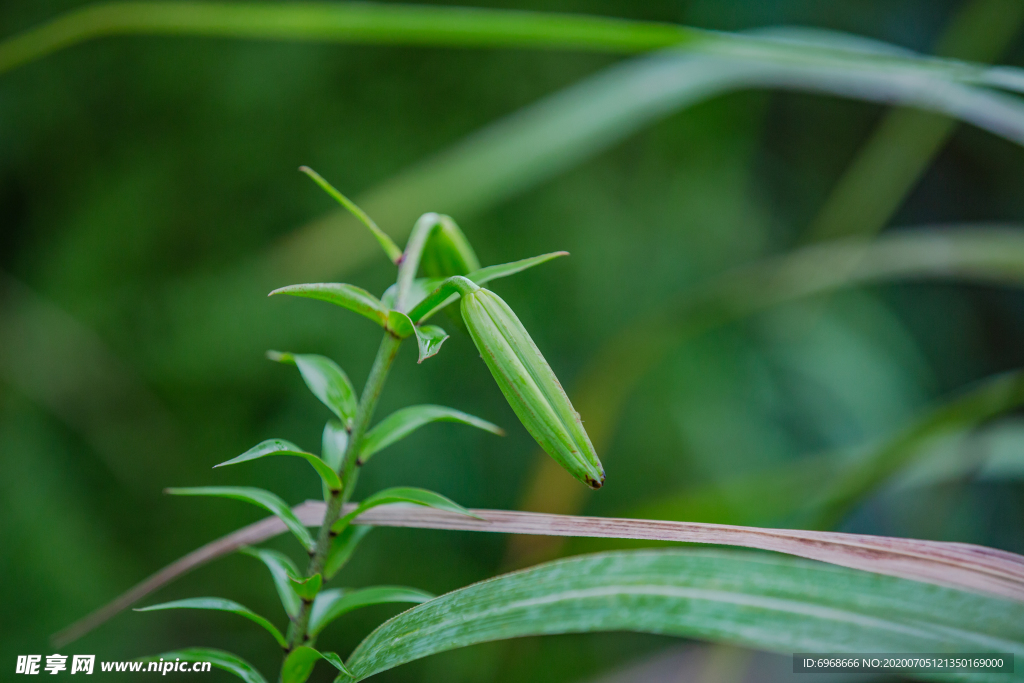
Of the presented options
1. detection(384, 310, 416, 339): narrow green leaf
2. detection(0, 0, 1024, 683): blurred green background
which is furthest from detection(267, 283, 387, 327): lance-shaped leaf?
detection(0, 0, 1024, 683): blurred green background

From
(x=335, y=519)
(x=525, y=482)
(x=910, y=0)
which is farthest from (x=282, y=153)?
(x=910, y=0)

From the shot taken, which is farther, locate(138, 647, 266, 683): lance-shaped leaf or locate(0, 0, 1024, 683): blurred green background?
locate(0, 0, 1024, 683): blurred green background

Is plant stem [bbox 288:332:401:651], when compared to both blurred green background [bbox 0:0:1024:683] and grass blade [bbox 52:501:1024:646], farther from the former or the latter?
blurred green background [bbox 0:0:1024:683]

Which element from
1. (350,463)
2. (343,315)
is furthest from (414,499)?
(343,315)

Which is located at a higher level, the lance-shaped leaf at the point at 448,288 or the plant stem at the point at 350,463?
the lance-shaped leaf at the point at 448,288

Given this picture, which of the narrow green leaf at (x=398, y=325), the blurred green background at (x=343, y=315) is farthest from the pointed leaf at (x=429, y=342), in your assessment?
the blurred green background at (x=343, y=315)

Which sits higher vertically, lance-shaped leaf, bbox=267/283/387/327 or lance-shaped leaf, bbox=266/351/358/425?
lance-shaped leaf, bbox=267/283/387/327

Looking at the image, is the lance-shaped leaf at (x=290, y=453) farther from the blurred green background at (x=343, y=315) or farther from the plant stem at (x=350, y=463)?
the blurred green background at (x=343, y=315)
